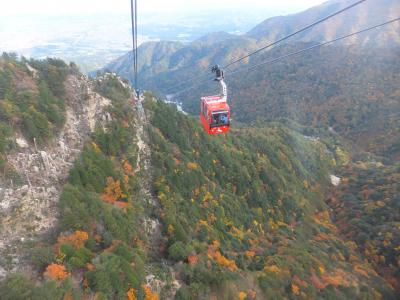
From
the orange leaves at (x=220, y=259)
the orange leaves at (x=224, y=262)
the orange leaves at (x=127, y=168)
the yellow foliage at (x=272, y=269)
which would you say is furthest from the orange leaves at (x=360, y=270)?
the orange leaves at (x=127, y=168)

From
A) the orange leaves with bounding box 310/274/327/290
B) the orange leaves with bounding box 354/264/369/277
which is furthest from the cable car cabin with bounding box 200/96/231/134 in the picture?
the orange leaves with bounding box 354/264/369/277

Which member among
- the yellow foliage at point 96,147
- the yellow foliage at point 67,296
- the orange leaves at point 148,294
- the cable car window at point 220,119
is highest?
the cable car window at point 220,119

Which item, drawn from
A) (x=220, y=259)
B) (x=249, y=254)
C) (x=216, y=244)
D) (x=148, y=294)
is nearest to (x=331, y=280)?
(x=249, y=254)

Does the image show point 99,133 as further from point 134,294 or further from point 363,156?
point 363,156

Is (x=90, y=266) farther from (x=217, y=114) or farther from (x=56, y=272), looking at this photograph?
(x=217, y=114)

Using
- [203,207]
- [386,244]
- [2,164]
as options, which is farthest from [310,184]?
[2,164]

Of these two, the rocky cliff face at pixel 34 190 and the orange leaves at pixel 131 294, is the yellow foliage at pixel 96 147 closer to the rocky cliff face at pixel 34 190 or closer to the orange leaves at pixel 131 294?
the rocky cliff face at pixel 34 190
